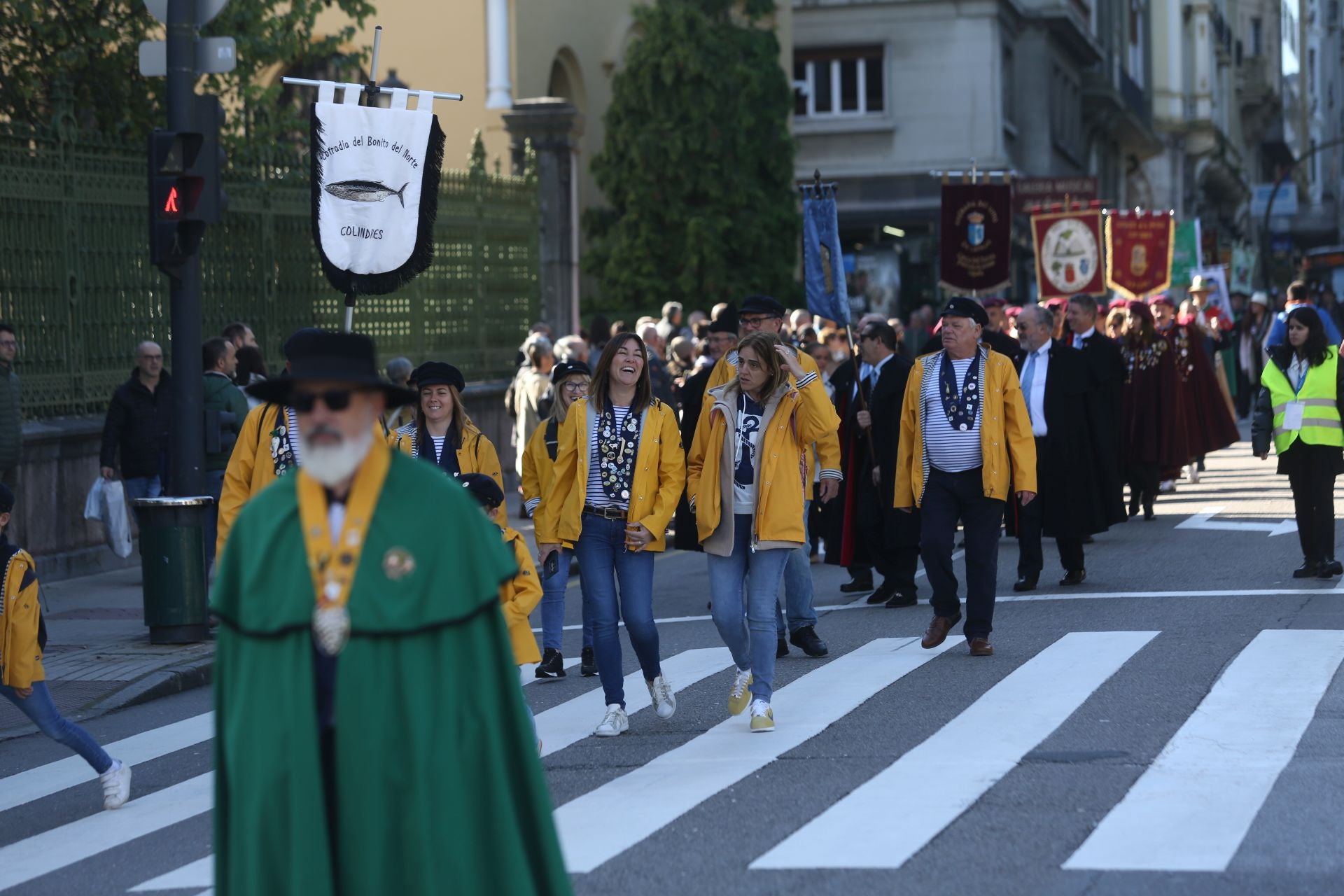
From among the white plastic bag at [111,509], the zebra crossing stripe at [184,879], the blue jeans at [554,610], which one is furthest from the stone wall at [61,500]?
the zebra crossing stripe at [184,879]

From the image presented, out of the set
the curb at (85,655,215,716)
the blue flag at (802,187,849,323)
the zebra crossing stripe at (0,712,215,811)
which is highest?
the blue flag at (802,187,849,323)

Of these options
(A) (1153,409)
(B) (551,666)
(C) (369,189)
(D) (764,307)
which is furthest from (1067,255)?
(B) (551,666)

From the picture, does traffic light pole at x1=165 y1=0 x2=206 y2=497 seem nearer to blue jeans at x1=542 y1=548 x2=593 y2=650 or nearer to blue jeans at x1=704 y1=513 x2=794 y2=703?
blue jeans at x1=542 y1=548 x2=593 y2=650

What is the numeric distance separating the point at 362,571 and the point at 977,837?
3074mm

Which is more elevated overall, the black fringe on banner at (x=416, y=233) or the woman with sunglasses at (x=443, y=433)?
the black fringe on banner at (x=416, y=233)

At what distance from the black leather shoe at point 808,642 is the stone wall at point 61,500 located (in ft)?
20.6

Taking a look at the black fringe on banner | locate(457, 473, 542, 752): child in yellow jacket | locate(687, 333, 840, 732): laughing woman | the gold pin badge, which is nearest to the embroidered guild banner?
the black fringe on banner

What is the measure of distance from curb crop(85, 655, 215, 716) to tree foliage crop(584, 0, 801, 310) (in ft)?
65.7

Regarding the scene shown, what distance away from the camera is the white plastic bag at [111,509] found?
14.5 metres

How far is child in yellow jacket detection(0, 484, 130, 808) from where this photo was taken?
7.90 m

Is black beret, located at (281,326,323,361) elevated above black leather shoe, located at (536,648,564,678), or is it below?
above

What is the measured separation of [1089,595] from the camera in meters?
13.0

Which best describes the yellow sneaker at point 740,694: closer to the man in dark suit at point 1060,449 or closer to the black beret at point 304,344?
the black beret at point 304,344

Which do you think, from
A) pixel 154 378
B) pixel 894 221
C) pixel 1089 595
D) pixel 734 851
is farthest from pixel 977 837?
pixel 894 221
